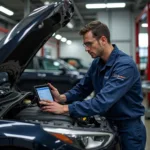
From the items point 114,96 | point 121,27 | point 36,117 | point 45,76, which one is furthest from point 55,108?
point 121,27

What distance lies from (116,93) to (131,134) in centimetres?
40

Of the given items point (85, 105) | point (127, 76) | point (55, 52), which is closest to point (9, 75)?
point (85, 105)

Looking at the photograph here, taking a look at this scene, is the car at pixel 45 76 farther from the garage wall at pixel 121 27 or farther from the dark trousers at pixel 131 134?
the dark trousers at pixel 131 134

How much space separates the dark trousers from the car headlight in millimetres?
319

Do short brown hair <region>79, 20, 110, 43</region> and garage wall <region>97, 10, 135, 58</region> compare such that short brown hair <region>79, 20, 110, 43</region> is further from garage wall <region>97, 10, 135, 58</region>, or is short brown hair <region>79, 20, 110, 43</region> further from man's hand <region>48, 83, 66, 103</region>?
garage wall <region>97, 10, 135, 58</region>

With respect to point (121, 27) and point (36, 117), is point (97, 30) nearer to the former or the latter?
point (36, 117)

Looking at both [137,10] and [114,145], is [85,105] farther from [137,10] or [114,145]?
[137,10]

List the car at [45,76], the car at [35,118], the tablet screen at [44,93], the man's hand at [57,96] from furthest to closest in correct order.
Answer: the car at [45,76], the man's hand at [57,96], the tablet screen at [44,93], the car at [35,118]

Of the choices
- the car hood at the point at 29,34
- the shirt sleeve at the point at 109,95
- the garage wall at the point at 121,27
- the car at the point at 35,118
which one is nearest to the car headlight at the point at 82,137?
the car at the point at 35,118

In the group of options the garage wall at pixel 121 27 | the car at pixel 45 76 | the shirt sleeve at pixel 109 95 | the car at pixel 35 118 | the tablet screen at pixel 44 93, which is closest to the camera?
the car at pixel 35 118

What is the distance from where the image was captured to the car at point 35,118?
194cm

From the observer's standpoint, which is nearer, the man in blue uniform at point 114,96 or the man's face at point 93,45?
the man in blue uniform at point 114,96

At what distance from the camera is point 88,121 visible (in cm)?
259

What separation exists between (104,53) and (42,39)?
2.18 ft
